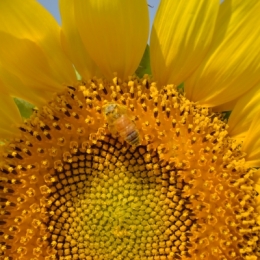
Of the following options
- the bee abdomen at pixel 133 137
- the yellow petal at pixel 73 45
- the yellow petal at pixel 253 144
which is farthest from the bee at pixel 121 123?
the yellow petal at pixel 253 144

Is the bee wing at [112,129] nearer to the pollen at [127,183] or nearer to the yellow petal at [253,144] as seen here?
the pollen at [127,183]

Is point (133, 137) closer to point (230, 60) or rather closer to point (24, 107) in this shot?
point (230, 60)

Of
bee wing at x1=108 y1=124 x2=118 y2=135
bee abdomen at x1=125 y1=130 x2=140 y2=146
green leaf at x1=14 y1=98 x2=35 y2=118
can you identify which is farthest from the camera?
green leaf at x1=14 y1=98 x2=35 y2=118

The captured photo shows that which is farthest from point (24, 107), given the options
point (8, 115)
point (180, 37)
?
point (180, 37)

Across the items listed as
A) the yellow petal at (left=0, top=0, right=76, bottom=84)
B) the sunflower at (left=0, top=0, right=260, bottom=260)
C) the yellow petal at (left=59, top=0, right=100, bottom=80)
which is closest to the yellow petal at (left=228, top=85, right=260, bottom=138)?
the sunflower at (left=0, top=0, right=260, bottom=260)

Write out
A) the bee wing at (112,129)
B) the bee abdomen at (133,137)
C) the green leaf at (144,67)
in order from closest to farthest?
the bee abdomen at (133,137)
the bee wing at (112,129)
the green leaf at (144,67)

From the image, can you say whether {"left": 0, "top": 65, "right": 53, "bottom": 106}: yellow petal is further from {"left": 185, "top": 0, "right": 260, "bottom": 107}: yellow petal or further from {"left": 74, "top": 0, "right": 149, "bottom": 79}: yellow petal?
{"left": 185, "top": 0, "right": 260, "bottom": 107}: yellow petal
